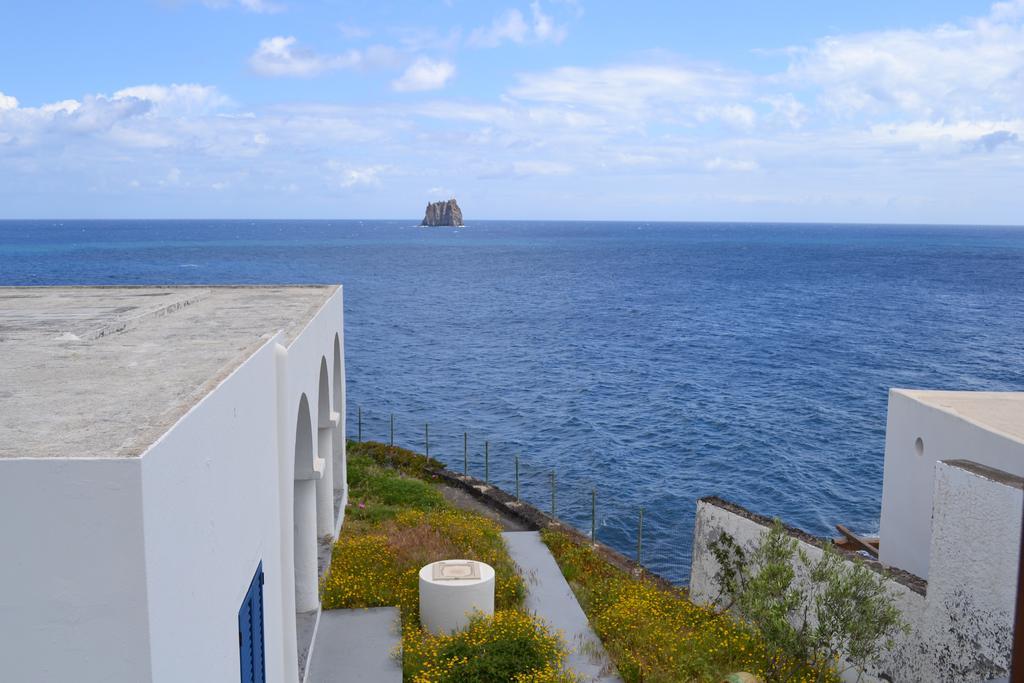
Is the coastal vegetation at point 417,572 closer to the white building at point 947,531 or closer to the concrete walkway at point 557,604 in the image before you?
the concrete walkway at point 557,604

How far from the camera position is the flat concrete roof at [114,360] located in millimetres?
5156

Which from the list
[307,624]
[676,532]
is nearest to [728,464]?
[676,532]

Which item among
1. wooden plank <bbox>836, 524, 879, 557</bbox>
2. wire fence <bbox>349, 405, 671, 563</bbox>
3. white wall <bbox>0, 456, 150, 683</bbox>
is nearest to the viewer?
white wall <bbox>0, 456, 150, 683</bbox>

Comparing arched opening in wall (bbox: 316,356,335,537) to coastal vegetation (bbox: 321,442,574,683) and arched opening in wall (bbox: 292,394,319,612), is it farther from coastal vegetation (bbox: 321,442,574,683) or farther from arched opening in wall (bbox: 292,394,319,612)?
arched opening in wall (bbox: 292,394,319,612)

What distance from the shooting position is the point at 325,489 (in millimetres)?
16891

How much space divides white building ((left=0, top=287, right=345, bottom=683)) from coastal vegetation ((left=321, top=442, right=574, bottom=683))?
82.3 inches

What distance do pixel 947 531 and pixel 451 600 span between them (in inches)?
294

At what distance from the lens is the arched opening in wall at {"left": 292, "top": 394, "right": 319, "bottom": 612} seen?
1336cm

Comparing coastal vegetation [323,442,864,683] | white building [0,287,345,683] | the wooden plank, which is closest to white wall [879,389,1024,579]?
the wooden plank

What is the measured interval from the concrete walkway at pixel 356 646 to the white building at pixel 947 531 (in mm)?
6276

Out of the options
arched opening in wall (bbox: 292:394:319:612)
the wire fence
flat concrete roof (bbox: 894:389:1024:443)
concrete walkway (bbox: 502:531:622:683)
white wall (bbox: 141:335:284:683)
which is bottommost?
the wire fence

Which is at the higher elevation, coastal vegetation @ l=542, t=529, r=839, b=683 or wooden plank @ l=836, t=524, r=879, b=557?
coastal vegetation @ l=542, t=529, r=839, b=683

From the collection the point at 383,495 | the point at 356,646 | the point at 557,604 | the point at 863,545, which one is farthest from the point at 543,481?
the point at 356,646

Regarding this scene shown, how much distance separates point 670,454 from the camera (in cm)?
3428
